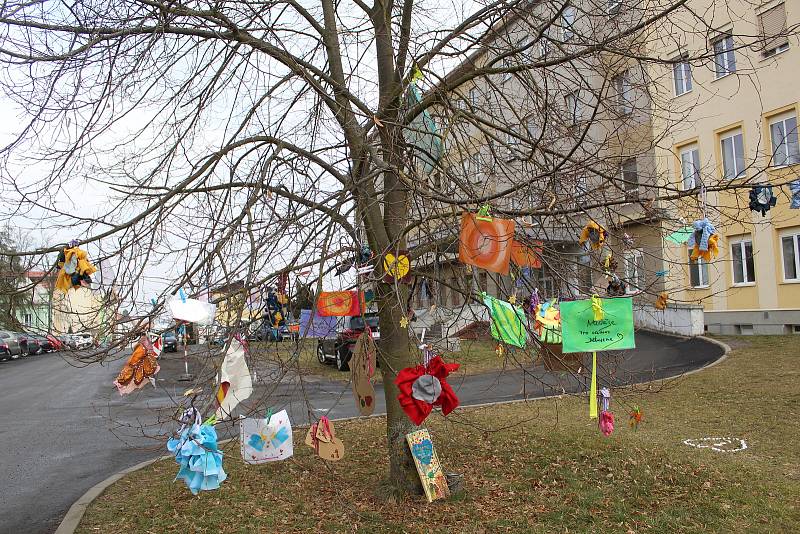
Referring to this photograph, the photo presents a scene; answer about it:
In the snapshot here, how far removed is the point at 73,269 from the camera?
4.33 m

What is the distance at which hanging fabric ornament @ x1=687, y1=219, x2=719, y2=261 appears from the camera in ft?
14.1

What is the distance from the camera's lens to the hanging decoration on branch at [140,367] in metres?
4.45

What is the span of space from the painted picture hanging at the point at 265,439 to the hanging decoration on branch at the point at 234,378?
0.88 feet

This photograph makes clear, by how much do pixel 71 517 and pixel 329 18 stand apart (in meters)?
5.53

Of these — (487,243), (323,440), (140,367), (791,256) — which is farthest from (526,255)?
(791,256)

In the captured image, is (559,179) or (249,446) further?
(559,179)

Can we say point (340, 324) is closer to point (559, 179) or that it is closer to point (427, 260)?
point (427, 260)

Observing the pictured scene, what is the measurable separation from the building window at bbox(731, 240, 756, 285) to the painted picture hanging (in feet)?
58.2

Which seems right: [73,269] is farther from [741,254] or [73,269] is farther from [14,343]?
[14,343]

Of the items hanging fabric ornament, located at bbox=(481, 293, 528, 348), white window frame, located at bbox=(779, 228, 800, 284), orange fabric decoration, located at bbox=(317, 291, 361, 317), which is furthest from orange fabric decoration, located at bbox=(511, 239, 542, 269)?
white window frame, located at bbox=(779, 228, 800, 284)

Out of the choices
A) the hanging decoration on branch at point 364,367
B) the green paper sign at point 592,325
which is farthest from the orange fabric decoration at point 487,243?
the hanging decoration on branch at point 364,367

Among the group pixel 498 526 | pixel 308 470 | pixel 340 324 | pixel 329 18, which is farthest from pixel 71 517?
pixel 329 18

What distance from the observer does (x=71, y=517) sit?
5.71 meters

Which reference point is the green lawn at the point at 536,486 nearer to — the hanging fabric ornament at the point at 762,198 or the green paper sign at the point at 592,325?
the green paper sign at the point at 592,325
